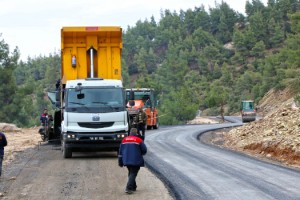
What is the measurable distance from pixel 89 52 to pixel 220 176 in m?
8.97

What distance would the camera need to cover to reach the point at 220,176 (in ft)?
50.4

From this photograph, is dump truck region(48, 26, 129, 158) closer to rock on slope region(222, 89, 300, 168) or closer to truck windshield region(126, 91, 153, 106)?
rock on slope region(222, 89, 300, 168)

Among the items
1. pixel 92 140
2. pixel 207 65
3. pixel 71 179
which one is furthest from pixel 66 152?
pixel 207 65

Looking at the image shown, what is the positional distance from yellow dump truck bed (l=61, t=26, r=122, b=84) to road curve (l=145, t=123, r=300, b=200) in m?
4.02

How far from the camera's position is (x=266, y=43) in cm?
14225

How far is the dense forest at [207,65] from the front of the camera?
68.6 m

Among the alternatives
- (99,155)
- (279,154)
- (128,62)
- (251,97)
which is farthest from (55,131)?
(128,62)

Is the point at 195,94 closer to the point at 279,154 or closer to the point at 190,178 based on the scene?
the point at 279,154

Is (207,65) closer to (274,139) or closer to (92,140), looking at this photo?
(274,139)

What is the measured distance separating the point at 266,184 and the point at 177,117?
73.9 meters

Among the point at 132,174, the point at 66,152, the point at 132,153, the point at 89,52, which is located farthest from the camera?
the point at 89,52

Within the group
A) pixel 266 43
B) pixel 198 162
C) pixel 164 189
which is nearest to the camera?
pixel 164 189

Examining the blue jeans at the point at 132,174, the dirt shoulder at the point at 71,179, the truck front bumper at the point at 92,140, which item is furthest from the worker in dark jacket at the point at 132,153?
the truck front bumper at the point at 92,140

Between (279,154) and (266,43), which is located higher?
(266,43)
